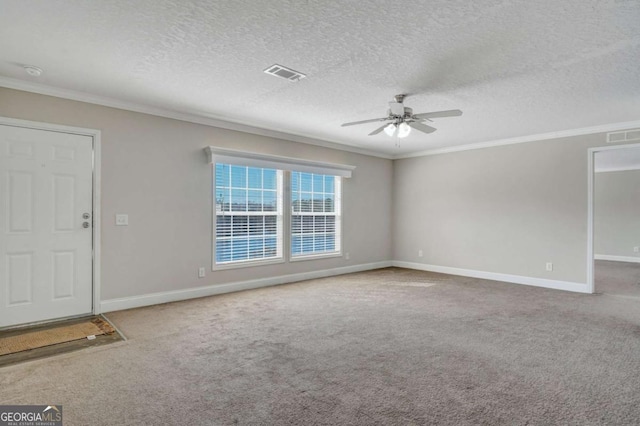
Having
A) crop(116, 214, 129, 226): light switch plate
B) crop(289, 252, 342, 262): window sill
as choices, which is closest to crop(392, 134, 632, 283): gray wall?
crop(289, 252, 342, 262): window sill

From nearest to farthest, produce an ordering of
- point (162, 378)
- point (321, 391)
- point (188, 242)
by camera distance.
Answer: point (321, 391) < point (162, 378) < point (188, 242)

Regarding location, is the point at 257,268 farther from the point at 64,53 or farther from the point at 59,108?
the point at 64,53

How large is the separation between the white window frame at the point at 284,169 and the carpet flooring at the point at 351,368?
3.87 feet

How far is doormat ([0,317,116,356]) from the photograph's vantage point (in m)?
3.04

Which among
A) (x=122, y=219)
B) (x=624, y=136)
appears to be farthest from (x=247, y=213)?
(x=624, y=136)

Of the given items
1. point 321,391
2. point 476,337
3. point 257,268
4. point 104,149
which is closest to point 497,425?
point 321,391

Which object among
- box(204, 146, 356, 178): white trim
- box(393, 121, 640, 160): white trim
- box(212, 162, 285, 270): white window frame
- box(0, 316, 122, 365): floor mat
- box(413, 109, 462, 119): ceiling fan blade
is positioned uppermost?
box(393, 121, 640, 160): white trim

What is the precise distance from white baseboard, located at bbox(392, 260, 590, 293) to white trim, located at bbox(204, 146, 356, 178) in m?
2.52

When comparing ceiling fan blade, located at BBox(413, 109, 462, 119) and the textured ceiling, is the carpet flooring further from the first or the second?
the textured ceiling

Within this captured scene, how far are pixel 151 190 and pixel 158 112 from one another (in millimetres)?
1041

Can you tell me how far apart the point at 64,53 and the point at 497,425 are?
4277 mm

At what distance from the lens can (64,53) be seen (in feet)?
9.64

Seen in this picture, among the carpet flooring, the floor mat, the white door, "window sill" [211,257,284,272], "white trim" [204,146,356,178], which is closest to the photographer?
the carpet flooring

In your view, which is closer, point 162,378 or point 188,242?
point 162,378
